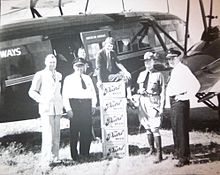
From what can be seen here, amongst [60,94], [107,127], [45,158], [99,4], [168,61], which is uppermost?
[99,4]

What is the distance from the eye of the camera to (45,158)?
178 centimetres

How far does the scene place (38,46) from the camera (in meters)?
1.79

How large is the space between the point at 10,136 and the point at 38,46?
0.42 meters

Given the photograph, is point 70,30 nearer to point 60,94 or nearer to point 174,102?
point 60,94

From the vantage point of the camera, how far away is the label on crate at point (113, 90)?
1825mm

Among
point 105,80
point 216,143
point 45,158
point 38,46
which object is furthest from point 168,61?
point 45,158

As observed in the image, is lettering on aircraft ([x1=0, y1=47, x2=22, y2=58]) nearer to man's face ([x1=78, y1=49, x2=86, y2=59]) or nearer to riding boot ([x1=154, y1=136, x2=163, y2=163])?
man's face ([x1=78, y1=49, x2=86, y2=59])

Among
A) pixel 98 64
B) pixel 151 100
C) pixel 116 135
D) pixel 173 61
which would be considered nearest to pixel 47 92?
pixel 98 64

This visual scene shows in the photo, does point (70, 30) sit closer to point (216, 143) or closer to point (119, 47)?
point (119, 47)

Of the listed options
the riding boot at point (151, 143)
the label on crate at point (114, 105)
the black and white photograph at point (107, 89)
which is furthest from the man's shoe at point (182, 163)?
the label on crate at point (114, 105)

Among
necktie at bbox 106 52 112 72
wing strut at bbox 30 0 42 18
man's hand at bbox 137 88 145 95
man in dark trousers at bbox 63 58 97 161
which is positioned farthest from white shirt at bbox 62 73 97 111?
wing strut at bbox 30 0 42 18

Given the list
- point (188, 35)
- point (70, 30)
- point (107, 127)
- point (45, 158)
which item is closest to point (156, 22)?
point (188, 35)

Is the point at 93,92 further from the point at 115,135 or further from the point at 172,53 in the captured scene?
the point at 172,53

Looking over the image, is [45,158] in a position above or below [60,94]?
below
